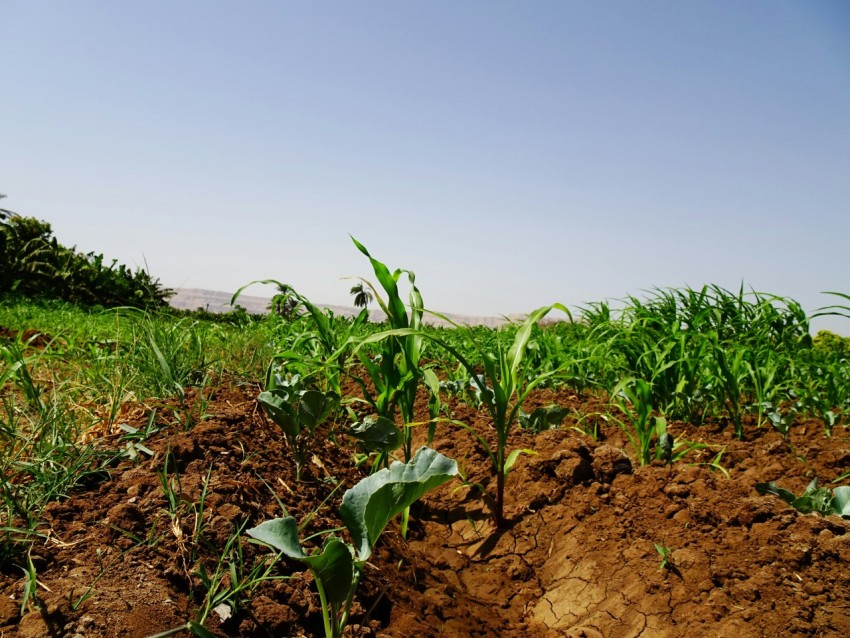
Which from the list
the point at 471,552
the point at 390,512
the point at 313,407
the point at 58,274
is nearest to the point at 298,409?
the point at 313,407

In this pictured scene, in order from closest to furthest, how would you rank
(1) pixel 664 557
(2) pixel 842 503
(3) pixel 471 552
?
(1) pixel 664 557, (2) pixel 842 503, (3) pixel 471 552

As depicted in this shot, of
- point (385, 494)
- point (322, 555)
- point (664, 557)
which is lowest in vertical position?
point (664, 557)

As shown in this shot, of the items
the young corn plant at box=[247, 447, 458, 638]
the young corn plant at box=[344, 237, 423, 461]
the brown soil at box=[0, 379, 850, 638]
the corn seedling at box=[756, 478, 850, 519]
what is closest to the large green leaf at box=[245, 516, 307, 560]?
the young corn plant at box=[247, 447, 458, 638]

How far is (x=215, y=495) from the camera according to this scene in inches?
A: 73.0

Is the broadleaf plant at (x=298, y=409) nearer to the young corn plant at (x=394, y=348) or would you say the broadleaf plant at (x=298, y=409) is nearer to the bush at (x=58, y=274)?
the young corn plant at (x=394, y=348)

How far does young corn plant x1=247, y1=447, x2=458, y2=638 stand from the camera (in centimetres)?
126

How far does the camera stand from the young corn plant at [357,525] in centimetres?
126

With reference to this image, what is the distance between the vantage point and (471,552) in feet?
7.79

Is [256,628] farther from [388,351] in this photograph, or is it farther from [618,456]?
[618,456]

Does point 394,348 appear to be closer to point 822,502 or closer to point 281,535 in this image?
point 281,535

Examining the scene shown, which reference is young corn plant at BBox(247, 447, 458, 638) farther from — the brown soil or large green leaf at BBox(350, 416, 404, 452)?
large green leaf at BBox(350, 416, 404, 452)

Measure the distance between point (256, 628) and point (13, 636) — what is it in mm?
486

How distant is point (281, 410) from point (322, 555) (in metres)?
0.95

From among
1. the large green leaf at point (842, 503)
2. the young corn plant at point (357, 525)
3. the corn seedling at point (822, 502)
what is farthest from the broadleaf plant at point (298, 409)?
the large green leaf at point (842, 503)
